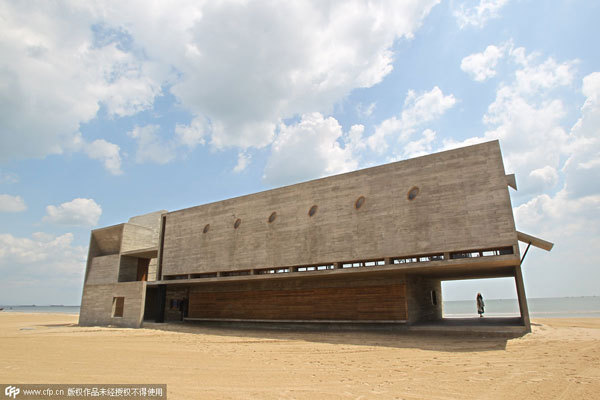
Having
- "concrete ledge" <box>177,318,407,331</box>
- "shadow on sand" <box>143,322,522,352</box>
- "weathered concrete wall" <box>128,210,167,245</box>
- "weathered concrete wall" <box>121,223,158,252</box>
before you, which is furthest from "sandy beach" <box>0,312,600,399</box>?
"weathered concrete wall" <box>128,210,167,245</box>

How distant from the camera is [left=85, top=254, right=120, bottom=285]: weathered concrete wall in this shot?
85.0ft

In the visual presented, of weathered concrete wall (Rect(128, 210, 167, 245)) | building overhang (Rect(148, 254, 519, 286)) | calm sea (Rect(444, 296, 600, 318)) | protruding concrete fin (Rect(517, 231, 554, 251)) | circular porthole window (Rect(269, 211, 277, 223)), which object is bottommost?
calm sea (Rect(444, 296, 600, 318))

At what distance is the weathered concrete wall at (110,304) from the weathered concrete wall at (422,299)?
16.1m

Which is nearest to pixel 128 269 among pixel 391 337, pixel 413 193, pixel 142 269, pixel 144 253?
pixel 142 269

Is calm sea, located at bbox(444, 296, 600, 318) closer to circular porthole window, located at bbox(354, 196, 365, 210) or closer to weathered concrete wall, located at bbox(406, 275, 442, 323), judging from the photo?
weathered concrete wall, located at bbox(406, 275, 442, 323)

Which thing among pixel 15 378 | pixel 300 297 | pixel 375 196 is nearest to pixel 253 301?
pixel 300 297

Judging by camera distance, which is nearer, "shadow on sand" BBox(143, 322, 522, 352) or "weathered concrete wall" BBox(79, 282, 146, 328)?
"shadow on sand" BBox(143, 322, 522, 352)

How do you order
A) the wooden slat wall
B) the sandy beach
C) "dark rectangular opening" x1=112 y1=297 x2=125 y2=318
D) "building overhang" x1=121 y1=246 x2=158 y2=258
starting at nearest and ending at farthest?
1. the sandy beach
2. the wooden slat wall
3. "dark rectangular opening" x1=112 y1=297 x2=125 y2=318
4. "building overhang" x1=121 y1=246 x2=158 y2=258

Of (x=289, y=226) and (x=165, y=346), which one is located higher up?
(x=289, y=226)

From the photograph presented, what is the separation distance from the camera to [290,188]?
1925cm

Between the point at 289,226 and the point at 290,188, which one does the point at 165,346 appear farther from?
the point at 290,188

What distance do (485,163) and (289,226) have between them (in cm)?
943

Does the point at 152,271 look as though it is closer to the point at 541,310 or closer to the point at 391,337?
the point at 391,337

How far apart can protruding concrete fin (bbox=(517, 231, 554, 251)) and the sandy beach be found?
3.49 meters
